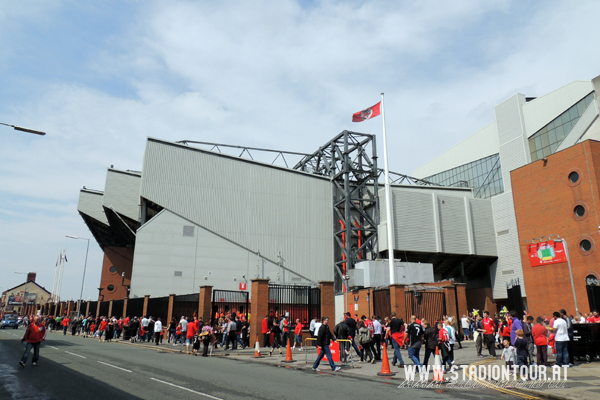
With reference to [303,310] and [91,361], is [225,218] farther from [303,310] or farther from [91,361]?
[91,361]

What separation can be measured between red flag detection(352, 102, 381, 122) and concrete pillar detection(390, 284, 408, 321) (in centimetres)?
1381

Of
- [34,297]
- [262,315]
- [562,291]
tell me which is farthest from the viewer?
[34,297]

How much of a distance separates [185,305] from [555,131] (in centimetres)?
4040

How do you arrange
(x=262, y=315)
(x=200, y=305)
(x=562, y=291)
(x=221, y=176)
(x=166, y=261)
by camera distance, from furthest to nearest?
(x=221, y=176)
(x=166, y=261)
(x=562, y=291)
(x=200, y=305)
(x=262, y=315)

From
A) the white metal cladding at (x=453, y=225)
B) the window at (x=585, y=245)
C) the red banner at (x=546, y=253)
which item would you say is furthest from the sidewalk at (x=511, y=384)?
the white metal cladding at (x=453, y=225)

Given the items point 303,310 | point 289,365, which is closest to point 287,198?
point 303,310

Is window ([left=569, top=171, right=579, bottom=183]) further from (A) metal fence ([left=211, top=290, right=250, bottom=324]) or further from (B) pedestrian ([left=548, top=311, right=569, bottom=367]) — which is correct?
(A) metal fence ([left=211, top=290, right=250, bottom=324])

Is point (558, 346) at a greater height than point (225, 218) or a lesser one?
→ lesser

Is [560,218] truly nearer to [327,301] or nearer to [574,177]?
[574,177]

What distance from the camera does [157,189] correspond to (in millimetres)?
40500

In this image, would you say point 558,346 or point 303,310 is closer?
point 558,346

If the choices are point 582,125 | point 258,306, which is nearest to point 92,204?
point 258,306

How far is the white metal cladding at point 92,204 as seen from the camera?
56.5 m

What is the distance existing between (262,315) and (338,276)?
22.1 meters
